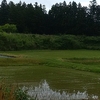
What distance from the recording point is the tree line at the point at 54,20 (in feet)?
266

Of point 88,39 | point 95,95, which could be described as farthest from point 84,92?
point 88,39

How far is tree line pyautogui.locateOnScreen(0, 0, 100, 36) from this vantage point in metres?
81.2

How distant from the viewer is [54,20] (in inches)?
3319

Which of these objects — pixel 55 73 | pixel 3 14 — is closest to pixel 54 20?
pixel 3 14

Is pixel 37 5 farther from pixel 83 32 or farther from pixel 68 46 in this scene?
pixel 68 46

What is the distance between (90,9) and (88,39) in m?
17.7

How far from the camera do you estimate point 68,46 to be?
73188 mm

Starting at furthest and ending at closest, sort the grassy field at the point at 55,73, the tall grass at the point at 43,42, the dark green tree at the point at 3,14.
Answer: the dark green tree at the point at 3,14 < the tall grass at the point at 43,42 < the grassy field at the point at 55,73

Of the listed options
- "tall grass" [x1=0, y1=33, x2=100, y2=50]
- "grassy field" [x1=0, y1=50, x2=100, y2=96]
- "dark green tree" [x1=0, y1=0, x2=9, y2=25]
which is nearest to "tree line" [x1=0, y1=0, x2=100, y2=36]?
"dark green tree" [x1=0, y1=0, x2=9, y2=25]

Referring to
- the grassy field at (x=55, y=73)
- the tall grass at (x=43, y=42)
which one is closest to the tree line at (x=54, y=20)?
the tall grass at (x=43, y=42)

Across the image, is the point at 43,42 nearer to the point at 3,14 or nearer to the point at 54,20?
the point at 54,20

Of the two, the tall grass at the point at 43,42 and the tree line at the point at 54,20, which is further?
the tree line at the point at 54,20

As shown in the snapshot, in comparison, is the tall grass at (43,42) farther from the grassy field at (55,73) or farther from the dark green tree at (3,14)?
the grassy field at (55,73)

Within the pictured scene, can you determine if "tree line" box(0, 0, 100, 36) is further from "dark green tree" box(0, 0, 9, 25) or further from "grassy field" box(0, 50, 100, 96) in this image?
"grassy field" box(0, 50, 100, 96)
